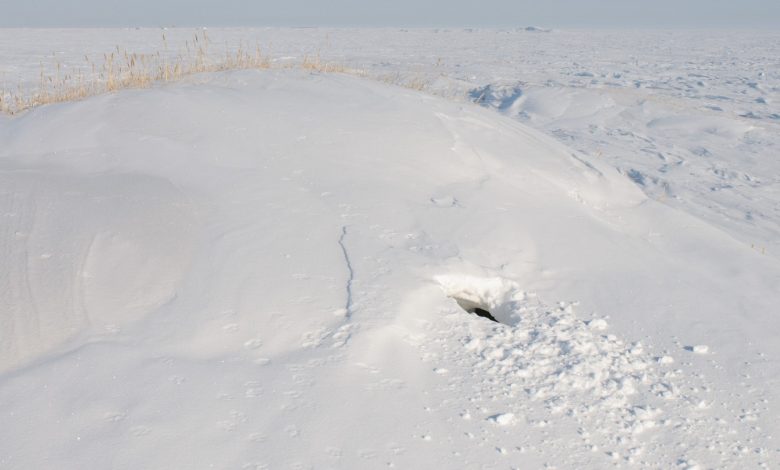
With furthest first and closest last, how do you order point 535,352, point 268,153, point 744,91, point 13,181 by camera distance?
point 744,91, point 268,153, point 13,181, point 535,352

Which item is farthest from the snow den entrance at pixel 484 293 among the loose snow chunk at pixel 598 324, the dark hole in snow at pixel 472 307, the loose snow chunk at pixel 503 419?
the loose snow chunk at pixel 503 419

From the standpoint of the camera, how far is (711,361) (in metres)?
2.75

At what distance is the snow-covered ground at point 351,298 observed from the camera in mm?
2182

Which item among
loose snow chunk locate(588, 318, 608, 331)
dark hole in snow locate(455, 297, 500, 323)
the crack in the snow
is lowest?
dark hole in snow locate(455, 297, 500, 323)

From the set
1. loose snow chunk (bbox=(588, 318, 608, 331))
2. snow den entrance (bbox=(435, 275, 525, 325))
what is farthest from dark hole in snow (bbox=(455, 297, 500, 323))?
loose snow chunk (bbox=(588, 318, 608, 331))

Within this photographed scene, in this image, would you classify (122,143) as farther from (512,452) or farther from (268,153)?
(512,452)

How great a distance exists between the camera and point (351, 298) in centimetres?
282

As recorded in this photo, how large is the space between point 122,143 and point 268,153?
0.88 metres

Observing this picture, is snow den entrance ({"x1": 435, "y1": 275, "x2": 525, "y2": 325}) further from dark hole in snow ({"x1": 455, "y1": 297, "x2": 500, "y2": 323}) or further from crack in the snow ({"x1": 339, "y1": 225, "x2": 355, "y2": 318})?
crack in the snow ({"x1": 339, "y1": 225, "x2": 355, "y2": 318})

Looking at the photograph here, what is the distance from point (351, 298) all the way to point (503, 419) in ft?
2.77

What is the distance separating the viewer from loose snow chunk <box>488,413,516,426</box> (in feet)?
7.39

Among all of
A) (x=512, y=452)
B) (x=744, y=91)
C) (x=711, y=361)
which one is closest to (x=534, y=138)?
(x=711, y=361)

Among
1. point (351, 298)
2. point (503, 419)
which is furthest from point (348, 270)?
point (503, 419)

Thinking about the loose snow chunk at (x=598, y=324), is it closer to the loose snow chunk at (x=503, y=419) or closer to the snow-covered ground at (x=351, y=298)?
the snow-covered ground at (x=351, y=298)
